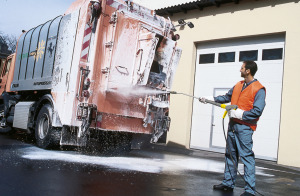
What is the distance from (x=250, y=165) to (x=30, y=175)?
9.58 ft

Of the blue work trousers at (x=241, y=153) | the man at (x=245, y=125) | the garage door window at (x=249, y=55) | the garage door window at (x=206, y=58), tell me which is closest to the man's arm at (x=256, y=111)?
the man at (x=245, y=125)

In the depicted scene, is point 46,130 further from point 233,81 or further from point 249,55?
point 249,55

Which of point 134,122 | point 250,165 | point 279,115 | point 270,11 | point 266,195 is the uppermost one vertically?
point 270,11

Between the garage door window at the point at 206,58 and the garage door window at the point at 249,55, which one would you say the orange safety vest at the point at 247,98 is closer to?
the garage door window at the point at 249,55

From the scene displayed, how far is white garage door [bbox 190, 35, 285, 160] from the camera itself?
9.48 metres

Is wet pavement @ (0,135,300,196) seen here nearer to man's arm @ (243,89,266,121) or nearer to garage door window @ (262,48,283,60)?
man's arm @ (243,89,266,121)

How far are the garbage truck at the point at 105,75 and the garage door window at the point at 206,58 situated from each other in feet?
12.5

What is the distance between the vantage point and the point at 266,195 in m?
4.62

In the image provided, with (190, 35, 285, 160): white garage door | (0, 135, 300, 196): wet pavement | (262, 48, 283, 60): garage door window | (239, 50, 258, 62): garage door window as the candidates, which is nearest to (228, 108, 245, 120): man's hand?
(0, 135, 300, 196): wet pavement

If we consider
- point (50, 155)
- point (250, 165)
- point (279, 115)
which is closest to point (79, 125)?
point (50, 155)

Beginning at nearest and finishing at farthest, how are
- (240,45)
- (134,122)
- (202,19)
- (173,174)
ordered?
Answer: (173,174), (134,122), (240,45), (202,19)

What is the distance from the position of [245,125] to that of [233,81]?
239 inches

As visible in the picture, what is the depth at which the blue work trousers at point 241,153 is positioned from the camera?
14.2ft

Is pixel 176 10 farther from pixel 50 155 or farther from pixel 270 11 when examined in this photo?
pixel 50 155
